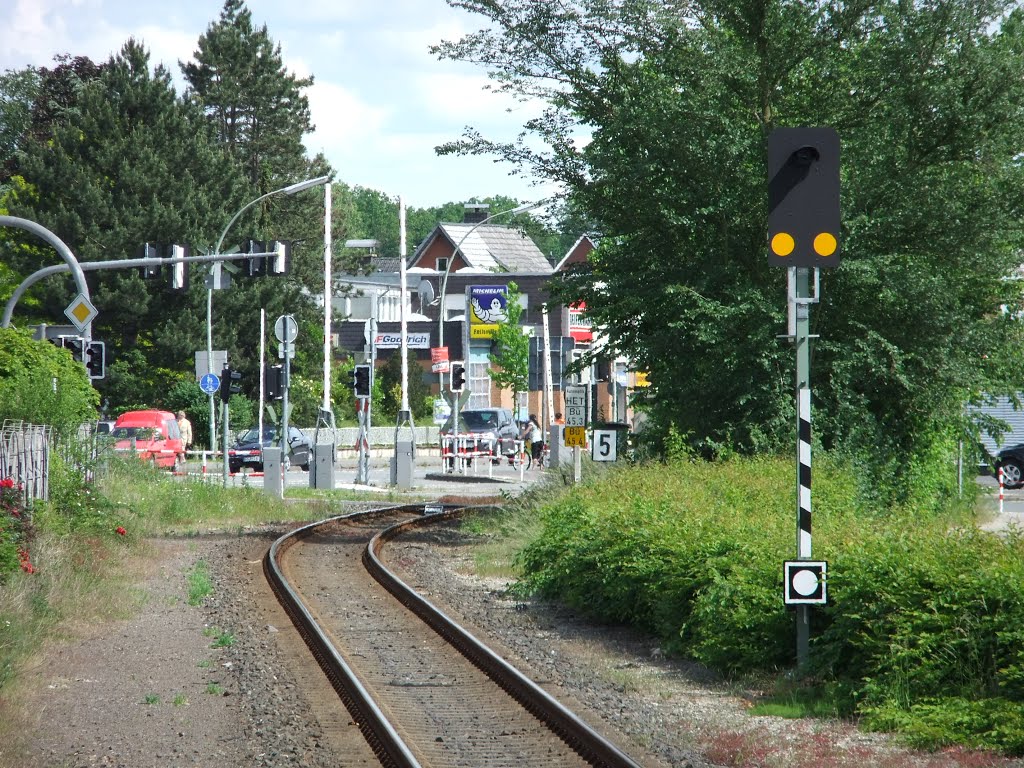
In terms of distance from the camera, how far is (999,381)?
21219mm

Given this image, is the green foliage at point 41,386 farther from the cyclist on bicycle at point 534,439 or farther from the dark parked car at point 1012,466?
the dark parked car at point 1012,466

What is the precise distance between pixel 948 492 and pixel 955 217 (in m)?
5.61

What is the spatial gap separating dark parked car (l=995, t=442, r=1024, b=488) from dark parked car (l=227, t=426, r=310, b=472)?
22.1 meters

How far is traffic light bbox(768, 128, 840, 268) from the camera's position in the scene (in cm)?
1023

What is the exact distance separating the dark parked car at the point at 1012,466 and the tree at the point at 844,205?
17.5 m

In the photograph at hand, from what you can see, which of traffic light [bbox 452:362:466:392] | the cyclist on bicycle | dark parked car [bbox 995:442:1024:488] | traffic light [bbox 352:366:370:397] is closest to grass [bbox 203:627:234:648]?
traffic light [bbox 352:366:370:397]

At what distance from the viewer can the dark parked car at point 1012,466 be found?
37781 mm

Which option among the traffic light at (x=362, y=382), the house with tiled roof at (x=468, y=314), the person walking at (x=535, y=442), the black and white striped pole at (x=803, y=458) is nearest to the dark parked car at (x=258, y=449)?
the person walking at (x=535, y=442)

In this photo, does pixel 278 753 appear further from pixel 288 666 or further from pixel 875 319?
pixel 875 319

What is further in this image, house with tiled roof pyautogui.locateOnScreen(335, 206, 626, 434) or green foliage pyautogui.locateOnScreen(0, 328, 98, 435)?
house with tiled roof pyautogui.locateOnScreen(335, 206, 626, 434)

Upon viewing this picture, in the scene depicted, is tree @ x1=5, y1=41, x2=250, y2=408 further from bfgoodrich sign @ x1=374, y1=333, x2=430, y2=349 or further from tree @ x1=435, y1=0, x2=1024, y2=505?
tree @ x1=435, y1=0, x2=1024, y2=505

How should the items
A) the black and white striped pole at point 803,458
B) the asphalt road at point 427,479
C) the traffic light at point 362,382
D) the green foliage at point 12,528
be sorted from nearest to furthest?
the black and white striped pole at point 803,458
the green foliage at point 12,528
the traffic light at point 362,382
the asphalt road at point 427,479

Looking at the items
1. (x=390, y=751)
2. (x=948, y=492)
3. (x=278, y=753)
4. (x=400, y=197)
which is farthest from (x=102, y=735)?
(x=400, y=197)

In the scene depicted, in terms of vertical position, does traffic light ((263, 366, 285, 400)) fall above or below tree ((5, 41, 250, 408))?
below
